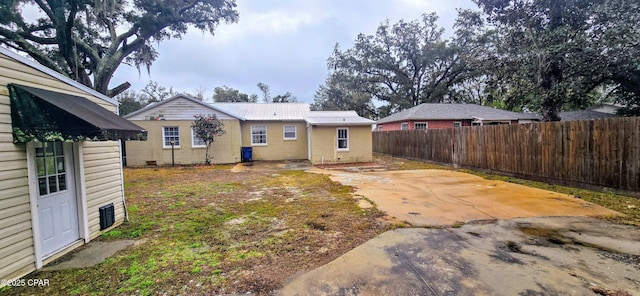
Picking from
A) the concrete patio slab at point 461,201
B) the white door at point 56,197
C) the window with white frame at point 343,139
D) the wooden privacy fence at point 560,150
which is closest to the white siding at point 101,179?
the white door at point 56,197

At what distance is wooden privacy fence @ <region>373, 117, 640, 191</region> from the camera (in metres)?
5.96

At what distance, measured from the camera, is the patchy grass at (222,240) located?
2883mm

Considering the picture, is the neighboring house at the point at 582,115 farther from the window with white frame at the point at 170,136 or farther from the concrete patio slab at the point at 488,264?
the window with white frame at the point at 170,136

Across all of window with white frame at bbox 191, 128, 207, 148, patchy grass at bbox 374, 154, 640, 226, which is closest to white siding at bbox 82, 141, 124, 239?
patchy grass at bbox 374, 154, 640, 226

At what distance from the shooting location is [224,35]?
53.3ft

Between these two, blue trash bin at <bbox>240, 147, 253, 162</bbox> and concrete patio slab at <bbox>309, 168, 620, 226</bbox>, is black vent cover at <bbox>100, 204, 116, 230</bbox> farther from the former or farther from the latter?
blue trash bin at <bbox>240, 147, 253, 162</bbox>

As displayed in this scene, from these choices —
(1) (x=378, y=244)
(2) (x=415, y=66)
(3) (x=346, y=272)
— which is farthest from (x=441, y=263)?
(2) (x=415, y=66)

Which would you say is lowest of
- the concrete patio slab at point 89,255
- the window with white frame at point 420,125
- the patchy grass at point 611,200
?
the patchy grass at point 611,200

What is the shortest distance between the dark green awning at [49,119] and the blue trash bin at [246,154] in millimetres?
11817

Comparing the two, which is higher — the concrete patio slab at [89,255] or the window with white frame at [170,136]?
the window with white frame at [170,136]

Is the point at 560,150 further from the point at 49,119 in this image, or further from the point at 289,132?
the point at 289,132

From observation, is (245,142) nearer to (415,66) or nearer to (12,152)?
(12,152)

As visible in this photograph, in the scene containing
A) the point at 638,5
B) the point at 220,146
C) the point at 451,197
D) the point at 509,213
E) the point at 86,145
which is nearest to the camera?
the point at 86,145

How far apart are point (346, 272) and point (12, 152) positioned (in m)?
4.11
